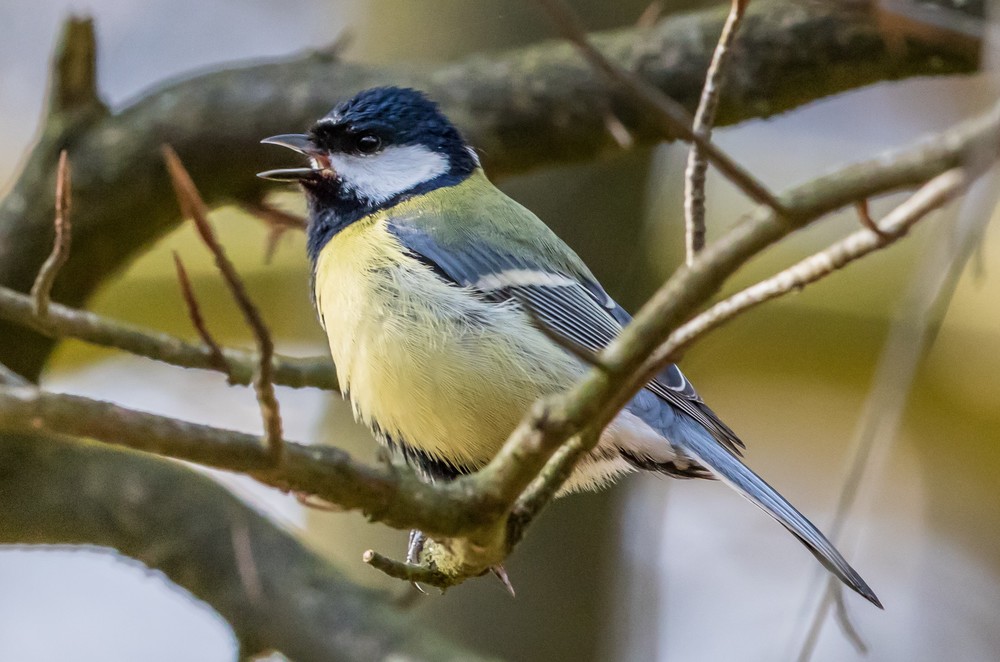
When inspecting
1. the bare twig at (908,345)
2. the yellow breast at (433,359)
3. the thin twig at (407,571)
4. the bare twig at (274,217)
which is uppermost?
the bare twig at (908,345)

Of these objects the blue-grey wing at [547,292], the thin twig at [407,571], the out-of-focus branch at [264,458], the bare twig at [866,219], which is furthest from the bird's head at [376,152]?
the bare twig at [866,219]

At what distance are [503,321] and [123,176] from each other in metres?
1.22

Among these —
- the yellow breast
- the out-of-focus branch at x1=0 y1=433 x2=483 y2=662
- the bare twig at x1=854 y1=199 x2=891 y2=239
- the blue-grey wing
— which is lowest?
the out-of-focus branch at x1=0 y1=433 x2=483 y2=662

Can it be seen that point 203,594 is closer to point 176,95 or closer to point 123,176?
point 123,176

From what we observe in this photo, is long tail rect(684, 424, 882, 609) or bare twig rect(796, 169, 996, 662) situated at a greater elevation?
bare twig rect(796, 169, 996, 662)

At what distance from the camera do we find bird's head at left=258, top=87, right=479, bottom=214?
2328 mm

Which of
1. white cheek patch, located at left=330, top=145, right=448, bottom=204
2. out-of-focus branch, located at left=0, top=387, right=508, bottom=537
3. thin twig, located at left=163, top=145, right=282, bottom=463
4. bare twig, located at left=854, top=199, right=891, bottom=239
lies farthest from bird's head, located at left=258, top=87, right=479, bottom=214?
bare twig, located at left=854, top=199, right=891, bottom=239

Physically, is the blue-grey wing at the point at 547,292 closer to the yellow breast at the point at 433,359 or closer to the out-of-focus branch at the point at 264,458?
the yellow breast at the point at 433,359

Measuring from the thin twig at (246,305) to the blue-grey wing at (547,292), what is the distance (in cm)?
97

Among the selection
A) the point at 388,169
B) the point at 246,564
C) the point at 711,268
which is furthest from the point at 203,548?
the point at 711,268

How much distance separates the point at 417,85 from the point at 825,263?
1873 mm

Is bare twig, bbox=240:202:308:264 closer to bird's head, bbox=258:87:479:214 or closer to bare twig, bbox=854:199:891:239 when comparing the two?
bird's head, bbox=258:87:479:214

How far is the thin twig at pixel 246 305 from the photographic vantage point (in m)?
0.98

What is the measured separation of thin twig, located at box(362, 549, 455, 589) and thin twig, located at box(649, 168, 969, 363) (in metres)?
0.50
